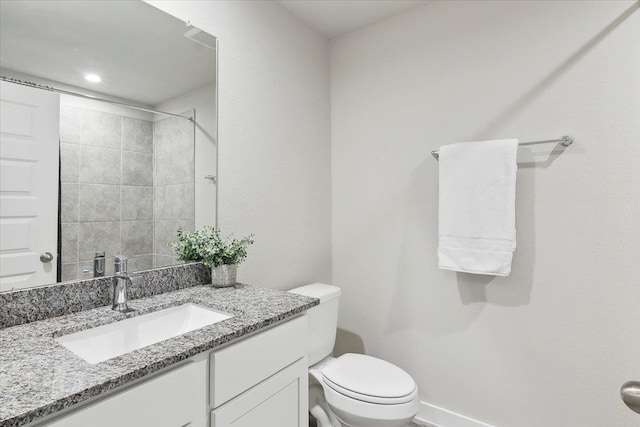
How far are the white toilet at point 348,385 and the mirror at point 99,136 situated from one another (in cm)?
83

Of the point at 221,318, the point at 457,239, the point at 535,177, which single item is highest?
the point at 535,177

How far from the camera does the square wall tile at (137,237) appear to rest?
132 centimetres

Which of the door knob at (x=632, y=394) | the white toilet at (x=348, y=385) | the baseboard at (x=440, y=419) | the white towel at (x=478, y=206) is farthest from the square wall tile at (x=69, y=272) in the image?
the baseboard at (x=440, y=419)

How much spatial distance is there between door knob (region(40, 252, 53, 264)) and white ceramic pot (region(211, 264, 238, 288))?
556 millimetres

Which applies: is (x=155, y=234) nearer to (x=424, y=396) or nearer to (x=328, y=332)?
(x=328, y=332)

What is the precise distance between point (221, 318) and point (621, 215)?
1.71 metres

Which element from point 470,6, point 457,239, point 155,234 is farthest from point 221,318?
point 470,6

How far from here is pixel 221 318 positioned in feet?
3.88

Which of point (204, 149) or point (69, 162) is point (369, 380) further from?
point (69, 162)

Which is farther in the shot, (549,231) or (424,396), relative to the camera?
(424,396)

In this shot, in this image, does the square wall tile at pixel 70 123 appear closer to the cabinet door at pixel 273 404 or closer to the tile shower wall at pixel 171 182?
the tile shower wall at pixel 171 182

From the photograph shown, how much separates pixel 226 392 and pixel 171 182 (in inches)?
35.1

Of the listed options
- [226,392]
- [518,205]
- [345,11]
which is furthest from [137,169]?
[518,205]

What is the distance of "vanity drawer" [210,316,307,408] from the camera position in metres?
0.95
